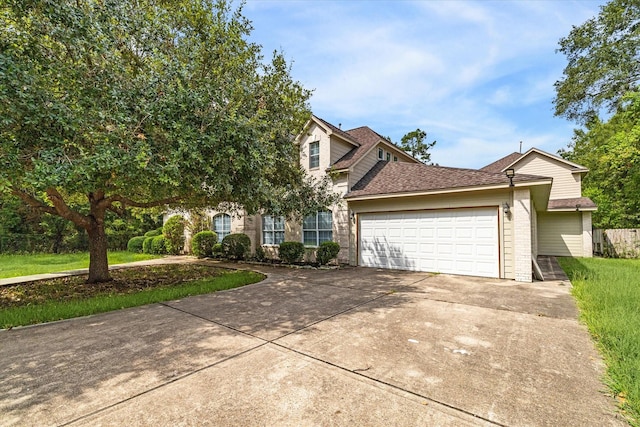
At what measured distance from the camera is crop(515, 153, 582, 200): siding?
1694 centimetres

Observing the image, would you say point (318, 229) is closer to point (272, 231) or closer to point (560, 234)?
point (272, 231)

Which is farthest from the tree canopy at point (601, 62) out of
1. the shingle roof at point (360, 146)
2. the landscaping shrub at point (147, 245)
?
the landscaping shrub at point (147, 245)

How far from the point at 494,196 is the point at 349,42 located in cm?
663

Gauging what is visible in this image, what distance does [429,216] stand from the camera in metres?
10.4

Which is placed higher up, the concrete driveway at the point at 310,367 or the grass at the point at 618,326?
the grass at the point at 618,326

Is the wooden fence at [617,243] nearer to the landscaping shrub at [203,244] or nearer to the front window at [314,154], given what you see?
the front window at [314,154]

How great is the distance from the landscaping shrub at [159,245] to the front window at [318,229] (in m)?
9.50

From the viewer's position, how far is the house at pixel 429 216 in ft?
29.3

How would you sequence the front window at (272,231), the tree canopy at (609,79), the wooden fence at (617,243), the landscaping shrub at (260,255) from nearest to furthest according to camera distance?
the landscaping shrub at (260,255), the front window at (272,231), the wooden fence at (617,243), the tree canopy at (609,79)

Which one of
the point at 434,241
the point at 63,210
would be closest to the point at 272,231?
the point at 434,241

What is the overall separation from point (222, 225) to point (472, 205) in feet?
42.8

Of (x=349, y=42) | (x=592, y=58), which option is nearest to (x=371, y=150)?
(x=349, y=42)

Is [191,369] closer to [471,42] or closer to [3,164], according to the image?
[3,164]

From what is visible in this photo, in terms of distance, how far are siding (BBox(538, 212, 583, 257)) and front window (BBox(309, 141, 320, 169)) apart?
44.5ft
